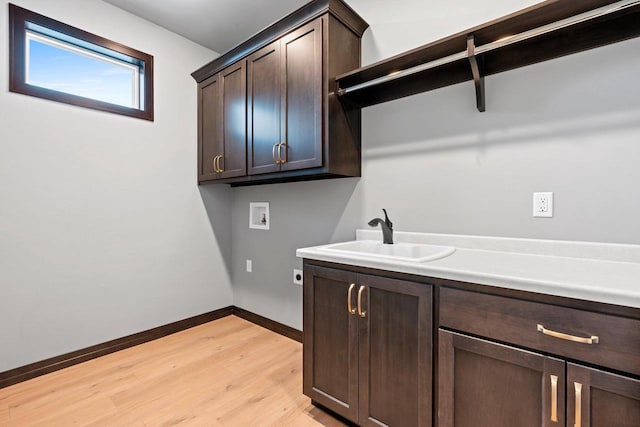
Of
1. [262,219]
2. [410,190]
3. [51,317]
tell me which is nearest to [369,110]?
[410,190]

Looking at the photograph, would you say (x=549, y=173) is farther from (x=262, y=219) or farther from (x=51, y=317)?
(x=51, y=317)

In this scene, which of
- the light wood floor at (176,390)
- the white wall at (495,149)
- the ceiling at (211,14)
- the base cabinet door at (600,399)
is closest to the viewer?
the base cabinet door at (600,399)

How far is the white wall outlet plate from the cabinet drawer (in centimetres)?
192

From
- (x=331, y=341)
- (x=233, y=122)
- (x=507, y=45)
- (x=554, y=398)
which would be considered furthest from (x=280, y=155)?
(x=554, y=398)

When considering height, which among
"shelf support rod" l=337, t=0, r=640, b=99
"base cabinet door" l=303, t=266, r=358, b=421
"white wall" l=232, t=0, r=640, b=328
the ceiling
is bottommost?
"base cabinet door" l=303, t=266, r=358, b=421

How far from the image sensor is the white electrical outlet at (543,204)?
1.42 metres

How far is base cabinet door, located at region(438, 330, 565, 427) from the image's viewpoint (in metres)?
0.95

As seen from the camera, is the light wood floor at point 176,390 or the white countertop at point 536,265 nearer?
the white countertop at point 536,265

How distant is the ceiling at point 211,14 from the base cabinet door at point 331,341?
2080 mm

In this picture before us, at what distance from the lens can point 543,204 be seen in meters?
1.43

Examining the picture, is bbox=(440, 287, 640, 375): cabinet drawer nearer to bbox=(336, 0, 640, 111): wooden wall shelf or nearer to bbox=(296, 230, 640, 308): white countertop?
bbox=(296, 230, 640, 308): white countertop

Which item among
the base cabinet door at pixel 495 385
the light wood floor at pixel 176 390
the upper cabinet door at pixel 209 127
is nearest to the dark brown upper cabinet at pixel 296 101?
the upper cabinet door at pixel 209 127

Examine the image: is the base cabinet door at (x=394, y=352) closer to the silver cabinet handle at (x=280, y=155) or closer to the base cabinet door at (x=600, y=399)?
the base cabinet door at (x=600, y=399)

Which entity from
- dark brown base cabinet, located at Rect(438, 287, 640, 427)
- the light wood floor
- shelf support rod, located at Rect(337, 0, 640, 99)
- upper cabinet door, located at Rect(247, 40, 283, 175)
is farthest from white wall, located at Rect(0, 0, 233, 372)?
dark brown base cabinet, located at Rect(438, 287, 640, 427)
